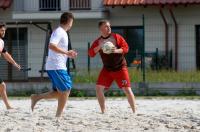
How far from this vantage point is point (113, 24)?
103 ft

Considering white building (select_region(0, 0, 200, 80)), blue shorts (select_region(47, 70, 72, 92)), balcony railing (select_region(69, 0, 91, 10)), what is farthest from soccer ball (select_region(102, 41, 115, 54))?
balcony railing (select_region(69, 0, 91, 10))

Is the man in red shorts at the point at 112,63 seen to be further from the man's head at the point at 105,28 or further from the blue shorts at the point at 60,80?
the blue shorts at the point at 60,80

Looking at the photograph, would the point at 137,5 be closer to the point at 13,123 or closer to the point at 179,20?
the point at 179,20

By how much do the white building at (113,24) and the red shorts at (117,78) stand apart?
1526 centimetres

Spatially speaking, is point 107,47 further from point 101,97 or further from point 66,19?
point 66,19

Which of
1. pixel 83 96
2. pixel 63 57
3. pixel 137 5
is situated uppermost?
pixel 137 5

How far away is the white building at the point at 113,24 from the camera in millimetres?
29531

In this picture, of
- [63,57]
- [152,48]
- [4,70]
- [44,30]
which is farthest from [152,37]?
[63,57]

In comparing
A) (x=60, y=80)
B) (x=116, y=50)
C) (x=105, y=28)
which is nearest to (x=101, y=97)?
(x=116, y=50)

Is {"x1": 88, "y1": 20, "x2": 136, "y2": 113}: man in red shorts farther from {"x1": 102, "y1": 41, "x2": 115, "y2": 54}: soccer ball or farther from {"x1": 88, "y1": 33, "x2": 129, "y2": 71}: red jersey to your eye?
{"x1": 102, "y1": 41, "x2": 115, "y2": 54}: soccer ball

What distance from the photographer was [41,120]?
36.0 ft

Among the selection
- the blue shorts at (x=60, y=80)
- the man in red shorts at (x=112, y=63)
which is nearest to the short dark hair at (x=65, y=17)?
the blue shorts at (x=60, y=80)

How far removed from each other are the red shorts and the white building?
15258 mm

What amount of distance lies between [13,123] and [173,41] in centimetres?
2025
